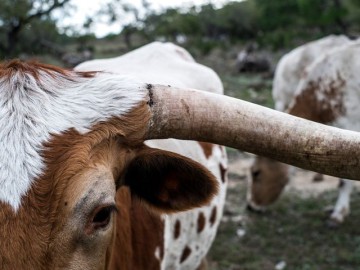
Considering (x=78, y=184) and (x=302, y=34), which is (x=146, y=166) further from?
(x=302, y=34)

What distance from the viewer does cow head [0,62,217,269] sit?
1987mm

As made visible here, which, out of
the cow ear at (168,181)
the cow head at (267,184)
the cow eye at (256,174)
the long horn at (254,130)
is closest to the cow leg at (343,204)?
the cow head at (267,184)

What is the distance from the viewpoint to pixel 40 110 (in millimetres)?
2193

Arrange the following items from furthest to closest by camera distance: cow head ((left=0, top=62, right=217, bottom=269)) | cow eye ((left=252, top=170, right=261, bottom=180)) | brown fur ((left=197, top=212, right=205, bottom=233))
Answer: cow eye ((left=252, top=170, right=261, bottom=180)) < brown fur ((left=197, top=212, right=205, bottom=233)) < cow head ((left=0, top=62, right=217, bottom=269))

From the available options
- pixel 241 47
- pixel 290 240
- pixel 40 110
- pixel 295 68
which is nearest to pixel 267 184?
pixel 290 240

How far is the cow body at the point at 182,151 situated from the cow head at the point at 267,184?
3.00m

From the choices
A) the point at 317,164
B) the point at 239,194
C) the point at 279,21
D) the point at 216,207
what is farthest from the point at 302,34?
the point at 317,164

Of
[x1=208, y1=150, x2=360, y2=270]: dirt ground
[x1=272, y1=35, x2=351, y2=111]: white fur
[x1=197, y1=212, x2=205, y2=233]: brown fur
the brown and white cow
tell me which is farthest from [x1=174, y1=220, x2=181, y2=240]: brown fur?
[x1=272, y1=35, x2=351, y2=111]: white fur

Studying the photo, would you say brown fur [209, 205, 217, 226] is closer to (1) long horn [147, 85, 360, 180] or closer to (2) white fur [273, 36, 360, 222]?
(1) long horn [147, 85, 360, 180]

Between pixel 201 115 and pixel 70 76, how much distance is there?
602 millimetres

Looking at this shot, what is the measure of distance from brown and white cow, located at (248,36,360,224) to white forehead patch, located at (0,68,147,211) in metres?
5.99

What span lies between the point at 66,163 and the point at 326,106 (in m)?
6.47

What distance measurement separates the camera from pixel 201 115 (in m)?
2.32

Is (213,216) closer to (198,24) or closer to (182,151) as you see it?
(182,151)
